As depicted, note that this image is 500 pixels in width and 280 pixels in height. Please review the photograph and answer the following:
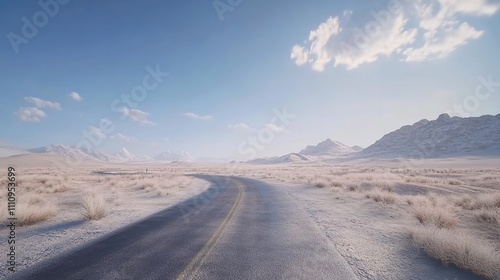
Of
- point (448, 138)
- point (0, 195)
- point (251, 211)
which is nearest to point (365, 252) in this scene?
point (251, 211)

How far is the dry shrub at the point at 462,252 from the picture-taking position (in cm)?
559

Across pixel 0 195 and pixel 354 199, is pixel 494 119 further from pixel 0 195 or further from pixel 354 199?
pixel 0 195

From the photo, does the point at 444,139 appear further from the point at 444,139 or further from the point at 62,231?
the point at 62,231

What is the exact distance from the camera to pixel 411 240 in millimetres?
8258

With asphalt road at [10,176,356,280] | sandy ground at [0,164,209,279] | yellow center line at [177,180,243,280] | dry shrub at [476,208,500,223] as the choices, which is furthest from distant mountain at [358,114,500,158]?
sandy ground at [0,164,209,279]

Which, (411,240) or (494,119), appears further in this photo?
(494,119)

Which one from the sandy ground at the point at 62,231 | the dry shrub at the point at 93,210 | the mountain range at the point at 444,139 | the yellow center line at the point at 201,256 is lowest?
the yellow center line at the point at 201,256

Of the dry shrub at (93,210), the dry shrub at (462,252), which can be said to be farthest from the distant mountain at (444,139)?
the dry shrub at (93,210)

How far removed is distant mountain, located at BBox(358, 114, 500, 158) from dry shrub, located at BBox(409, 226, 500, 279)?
5126 inches

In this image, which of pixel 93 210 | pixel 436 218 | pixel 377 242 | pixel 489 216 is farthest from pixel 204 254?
pixel 489 216

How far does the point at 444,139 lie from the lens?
13100 cm

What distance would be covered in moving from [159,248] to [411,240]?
8.02 meters

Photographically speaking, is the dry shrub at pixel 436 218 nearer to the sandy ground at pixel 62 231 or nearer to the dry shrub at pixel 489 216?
the dry shrub at pixel 489 216

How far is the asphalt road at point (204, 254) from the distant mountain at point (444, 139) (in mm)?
132367
